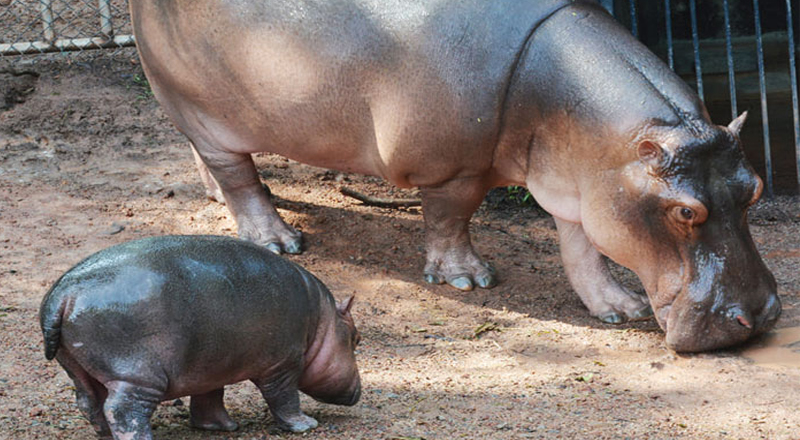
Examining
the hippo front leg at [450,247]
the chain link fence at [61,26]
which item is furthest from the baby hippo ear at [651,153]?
the chain link fence at [61,26]

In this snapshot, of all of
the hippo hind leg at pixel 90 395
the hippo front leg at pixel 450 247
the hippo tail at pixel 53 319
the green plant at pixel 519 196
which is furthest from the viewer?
the green plant at pixel 519 196

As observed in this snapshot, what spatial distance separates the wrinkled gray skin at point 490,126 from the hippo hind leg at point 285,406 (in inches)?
73.4

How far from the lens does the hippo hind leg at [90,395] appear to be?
11.5 ft

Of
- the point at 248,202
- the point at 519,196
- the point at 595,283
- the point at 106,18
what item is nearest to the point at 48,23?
the point at 106,18

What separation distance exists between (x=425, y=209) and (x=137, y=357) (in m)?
2.91

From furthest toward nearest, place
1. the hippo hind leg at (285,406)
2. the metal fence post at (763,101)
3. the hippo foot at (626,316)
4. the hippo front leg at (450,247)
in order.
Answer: the metal fence post at (763,101) → the hippo front leg at (450,247) → the hippo foot at (626,316) → the hippo hind leg at (285,406)

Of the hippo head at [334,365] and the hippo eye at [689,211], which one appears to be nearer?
the hippo head at [334,365]

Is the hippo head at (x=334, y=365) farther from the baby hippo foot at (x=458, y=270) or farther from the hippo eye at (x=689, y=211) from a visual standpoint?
the baby hippo foot at (x=458, y=270)

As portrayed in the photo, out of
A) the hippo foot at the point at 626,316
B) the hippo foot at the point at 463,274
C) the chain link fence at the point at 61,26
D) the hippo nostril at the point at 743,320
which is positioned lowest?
the hippo foot at the point at 626,316

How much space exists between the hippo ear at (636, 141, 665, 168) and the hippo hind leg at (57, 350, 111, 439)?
250cm

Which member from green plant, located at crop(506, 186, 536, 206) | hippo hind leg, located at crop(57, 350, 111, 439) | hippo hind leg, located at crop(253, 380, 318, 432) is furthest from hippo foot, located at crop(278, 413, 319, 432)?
green plant, located at crop(506, 186, 536, 206)

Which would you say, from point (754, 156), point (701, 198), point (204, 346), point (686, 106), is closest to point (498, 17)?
point (686, 106)

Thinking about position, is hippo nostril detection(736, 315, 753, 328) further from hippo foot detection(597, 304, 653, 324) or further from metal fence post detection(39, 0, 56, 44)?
metal fence post detection(39, 0, 56, 44)

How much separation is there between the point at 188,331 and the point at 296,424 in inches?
25.6
